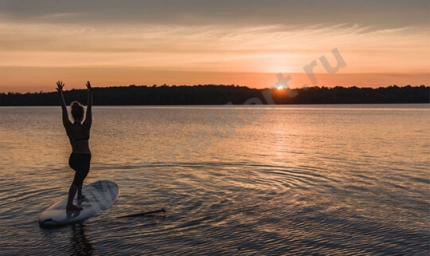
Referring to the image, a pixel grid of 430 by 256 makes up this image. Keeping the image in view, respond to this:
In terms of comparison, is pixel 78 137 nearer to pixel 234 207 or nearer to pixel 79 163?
pixel 79 163

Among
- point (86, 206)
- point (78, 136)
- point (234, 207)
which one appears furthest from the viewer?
point (234, 207)

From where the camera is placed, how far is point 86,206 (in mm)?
13031

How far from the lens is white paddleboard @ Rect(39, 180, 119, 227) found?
1165 centimetres

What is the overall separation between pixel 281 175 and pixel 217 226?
28.4 feet

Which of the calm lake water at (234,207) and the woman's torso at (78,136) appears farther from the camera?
the woman's torso at (78,136)

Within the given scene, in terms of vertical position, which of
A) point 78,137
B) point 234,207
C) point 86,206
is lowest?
point 234,207

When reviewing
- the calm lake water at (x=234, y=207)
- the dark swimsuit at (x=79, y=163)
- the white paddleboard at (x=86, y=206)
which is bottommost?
the calm lake water at (x=234, y=207)

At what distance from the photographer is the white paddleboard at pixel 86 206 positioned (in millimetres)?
11648

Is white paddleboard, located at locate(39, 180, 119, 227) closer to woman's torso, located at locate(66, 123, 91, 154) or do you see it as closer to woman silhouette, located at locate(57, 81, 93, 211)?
woman silhouette, located at locate(57, 81, 93, 211)

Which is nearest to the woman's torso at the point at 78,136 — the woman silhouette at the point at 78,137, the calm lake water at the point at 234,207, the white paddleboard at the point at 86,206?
the woman silhouette at the point at 78,137

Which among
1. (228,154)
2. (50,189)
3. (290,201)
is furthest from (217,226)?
(228,154)

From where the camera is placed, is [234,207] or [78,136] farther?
[234,207]

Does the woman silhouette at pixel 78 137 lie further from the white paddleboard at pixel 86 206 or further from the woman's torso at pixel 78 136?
the white paddleboard at pixel 86 206

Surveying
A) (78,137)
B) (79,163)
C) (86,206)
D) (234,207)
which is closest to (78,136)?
(78,137)
